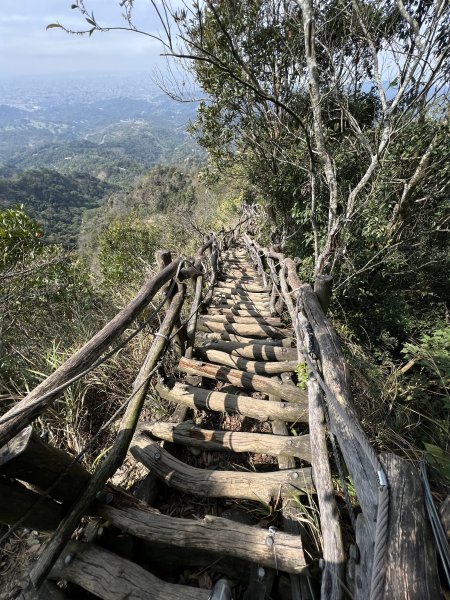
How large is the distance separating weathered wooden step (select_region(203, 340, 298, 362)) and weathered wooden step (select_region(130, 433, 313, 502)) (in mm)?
1477

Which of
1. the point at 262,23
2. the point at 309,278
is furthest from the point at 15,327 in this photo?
the point at 262,23

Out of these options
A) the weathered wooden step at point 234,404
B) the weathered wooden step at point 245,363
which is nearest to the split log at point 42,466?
the weathered wooden step at point 234,404

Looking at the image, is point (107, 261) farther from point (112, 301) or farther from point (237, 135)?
point (237, 135)

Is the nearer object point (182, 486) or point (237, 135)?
point (182, 486)

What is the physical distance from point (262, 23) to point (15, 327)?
7.29 meters

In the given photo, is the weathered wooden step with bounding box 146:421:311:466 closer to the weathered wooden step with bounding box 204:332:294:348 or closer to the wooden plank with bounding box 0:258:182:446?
the wooden plank with bounding box 0:258:182:446

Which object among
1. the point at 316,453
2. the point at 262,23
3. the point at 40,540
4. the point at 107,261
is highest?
the point at 262,23

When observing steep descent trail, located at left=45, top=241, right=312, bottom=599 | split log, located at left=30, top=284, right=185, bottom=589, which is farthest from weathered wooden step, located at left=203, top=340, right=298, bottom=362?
split log, located at left=30, top=284, right=185, bottom=589

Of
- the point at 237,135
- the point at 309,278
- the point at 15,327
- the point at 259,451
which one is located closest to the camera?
the point at 259,451

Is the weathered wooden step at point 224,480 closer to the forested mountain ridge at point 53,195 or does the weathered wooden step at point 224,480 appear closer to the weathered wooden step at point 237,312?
the weathered wooden step at point 237,312

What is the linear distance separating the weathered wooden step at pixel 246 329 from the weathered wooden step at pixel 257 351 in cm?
51

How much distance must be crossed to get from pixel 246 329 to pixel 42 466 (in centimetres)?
298

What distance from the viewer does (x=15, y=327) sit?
4.25m

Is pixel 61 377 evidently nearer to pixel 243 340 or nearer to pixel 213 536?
pixel 213 536
